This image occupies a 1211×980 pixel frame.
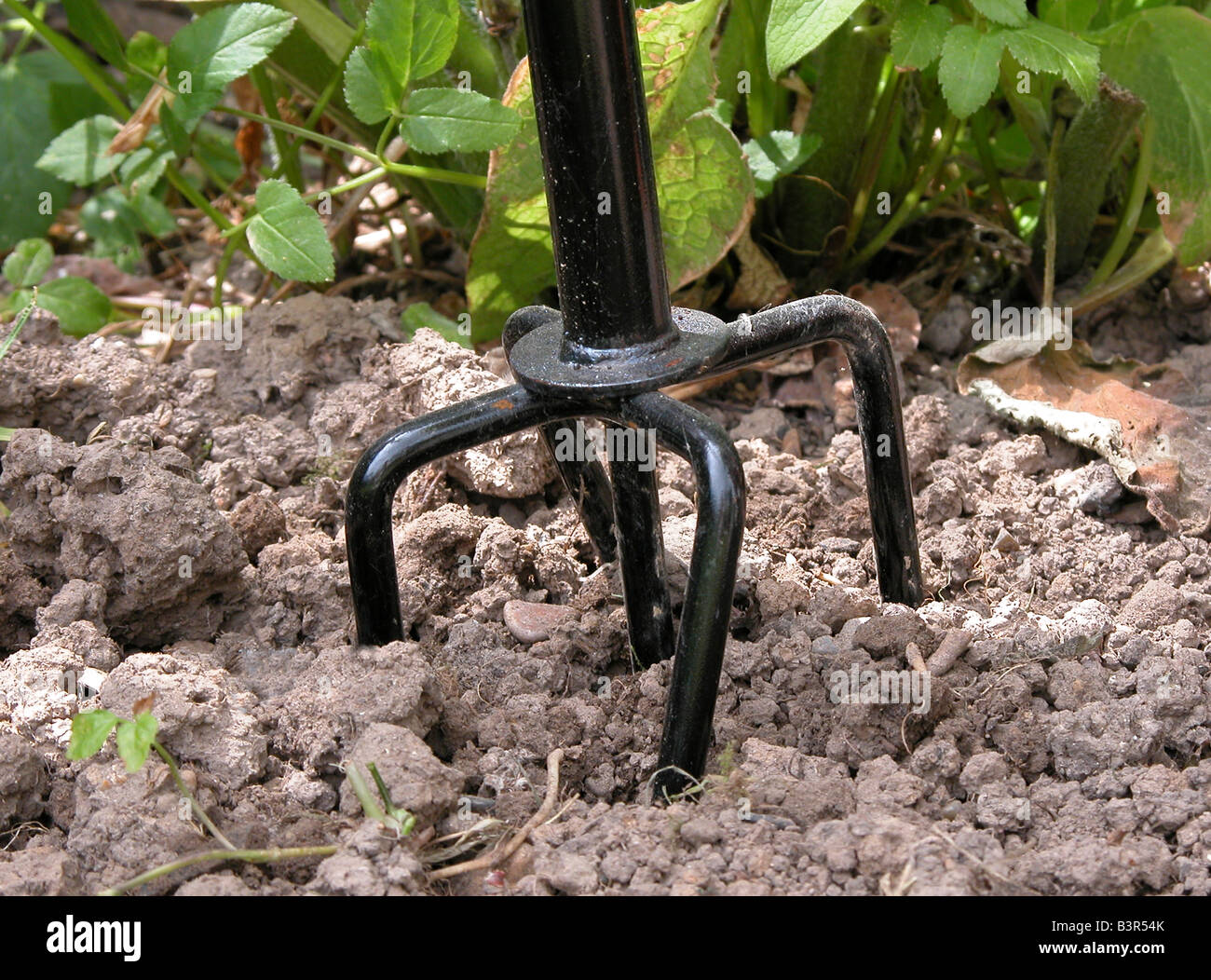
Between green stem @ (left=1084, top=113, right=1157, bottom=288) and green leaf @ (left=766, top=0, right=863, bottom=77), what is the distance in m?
0.59

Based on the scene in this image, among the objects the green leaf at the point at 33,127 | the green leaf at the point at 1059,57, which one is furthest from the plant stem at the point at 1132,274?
the green leaf at the point at 33,127

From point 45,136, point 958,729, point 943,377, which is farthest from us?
point 45,136

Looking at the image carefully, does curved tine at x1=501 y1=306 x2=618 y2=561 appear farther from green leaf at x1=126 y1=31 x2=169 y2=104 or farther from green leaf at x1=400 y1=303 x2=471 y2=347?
green leaf at x1=126 y1=31 x2=169 y2=104

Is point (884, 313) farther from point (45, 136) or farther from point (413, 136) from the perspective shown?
point (45, 136)

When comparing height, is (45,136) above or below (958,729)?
above

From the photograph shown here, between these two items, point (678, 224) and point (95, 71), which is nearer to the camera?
point (678, 224)

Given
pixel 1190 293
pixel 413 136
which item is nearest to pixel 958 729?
pixel 413 136

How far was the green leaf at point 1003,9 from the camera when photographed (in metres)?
1.54

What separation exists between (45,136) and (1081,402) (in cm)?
196

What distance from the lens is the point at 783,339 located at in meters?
1.32

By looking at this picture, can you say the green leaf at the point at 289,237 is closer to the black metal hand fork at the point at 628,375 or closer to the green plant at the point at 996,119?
the black metal hand fork at the point at 628,375

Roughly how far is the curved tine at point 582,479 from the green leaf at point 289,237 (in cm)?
31

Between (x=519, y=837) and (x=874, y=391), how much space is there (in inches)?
23.3

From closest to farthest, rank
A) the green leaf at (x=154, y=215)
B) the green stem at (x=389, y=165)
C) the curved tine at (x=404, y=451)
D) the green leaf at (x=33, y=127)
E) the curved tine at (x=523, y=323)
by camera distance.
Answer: the curved tine at (x=404, y=451) → the curved tine at (x=523, y=323) → the green stem at (x=389, y=165) → the green leaf at (x=154, y=215) → the green leaf at (x=33, y=127)
